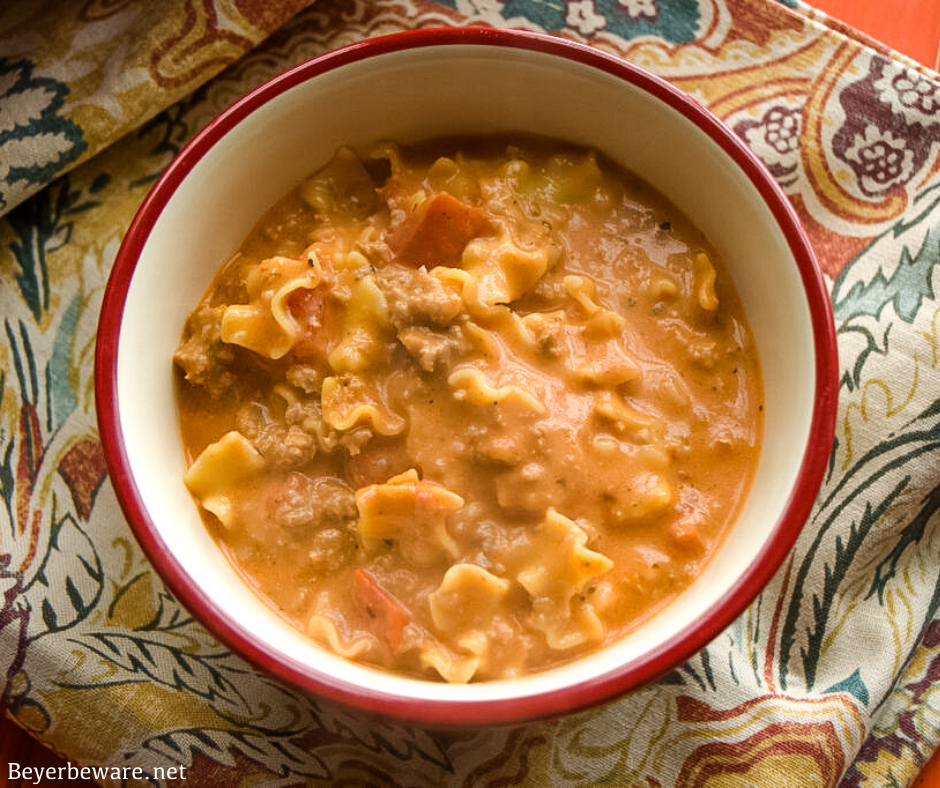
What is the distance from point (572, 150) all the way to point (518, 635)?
5.68ft

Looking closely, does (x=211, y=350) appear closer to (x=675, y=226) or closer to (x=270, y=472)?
(x=270, y=472)

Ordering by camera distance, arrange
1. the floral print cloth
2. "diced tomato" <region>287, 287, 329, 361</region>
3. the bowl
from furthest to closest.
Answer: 1. the floral print cloth
2. "diced tomato" <region>287, 287, 329, 361</region>
3. the bowl

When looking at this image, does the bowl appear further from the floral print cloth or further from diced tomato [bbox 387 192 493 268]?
the floral print cloth

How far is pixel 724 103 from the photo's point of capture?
3.84 metres

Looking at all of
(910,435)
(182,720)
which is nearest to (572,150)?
(910,435)

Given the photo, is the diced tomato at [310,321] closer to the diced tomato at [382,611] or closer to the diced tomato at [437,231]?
the diced tomato at [437,231]

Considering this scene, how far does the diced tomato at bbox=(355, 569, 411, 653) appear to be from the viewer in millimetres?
3023

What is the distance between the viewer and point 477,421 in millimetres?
3051

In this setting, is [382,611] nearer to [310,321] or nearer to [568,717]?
[568,717]

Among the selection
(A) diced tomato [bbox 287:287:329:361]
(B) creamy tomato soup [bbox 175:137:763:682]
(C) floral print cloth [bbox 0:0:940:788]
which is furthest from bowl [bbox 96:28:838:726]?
(C) floral print cloth [bbox 0:0:940:788]

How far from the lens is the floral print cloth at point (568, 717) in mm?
3471

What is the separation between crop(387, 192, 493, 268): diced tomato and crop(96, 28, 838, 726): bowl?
1.56 ft

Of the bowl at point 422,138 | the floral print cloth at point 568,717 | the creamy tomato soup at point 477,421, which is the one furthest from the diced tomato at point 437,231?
the floral print cloth at point 568,717

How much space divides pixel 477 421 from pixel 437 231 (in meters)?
0.69
